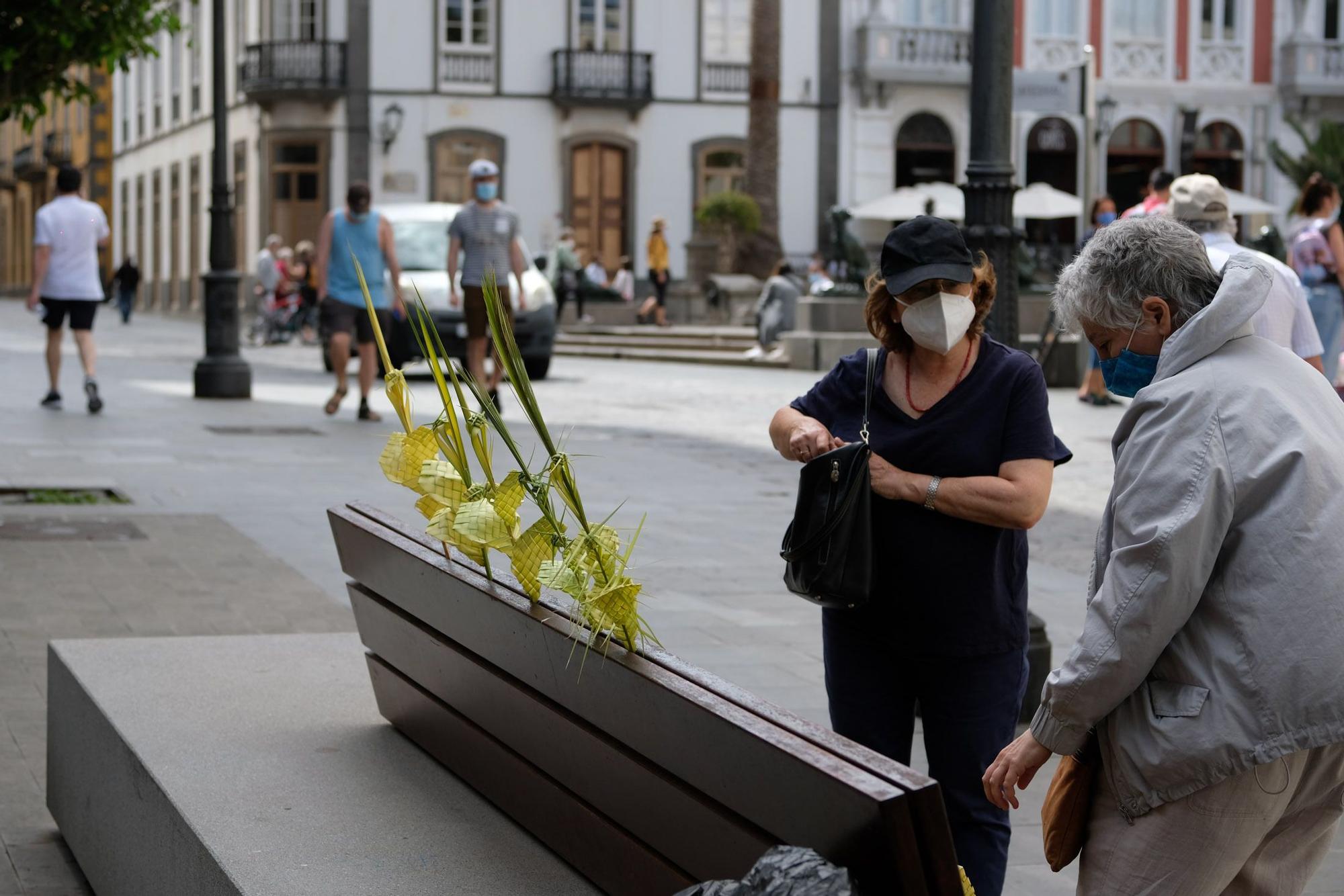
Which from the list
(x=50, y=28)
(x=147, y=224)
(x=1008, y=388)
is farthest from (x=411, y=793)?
(x=147, y=224)

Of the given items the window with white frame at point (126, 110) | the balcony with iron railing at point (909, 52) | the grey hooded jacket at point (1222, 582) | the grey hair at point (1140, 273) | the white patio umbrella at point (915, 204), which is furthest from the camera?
the window with white frame at point (126, 110)

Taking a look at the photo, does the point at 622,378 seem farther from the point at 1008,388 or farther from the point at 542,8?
the point at 542,8

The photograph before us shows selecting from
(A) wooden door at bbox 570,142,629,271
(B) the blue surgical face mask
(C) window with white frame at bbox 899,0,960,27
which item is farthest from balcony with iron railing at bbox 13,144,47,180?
(B) the blue surgical face mask

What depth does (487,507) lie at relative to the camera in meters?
3.25

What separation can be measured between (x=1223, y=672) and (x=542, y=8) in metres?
41.3

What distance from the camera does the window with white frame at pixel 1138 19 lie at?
1713 inches

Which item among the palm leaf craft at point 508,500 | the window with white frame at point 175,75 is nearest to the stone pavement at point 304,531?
the palm leaf craft at point 508,500

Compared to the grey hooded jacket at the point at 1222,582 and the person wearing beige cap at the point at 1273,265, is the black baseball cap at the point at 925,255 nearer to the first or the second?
the grey hooded jacket at the point at 1222,582

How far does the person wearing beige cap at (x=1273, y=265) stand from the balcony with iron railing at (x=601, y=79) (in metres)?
35.3

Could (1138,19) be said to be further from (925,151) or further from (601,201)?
(601,201)

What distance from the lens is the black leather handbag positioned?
140 inches

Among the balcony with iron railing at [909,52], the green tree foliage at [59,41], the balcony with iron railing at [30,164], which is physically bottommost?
the green tree foliage at [59,41]

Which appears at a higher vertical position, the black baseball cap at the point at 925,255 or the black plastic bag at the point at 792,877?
the black baseball cap at the point at 925,255

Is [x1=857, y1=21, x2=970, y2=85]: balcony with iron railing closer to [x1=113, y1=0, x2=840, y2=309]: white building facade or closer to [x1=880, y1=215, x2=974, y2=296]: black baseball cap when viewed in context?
[x1=113, y1=0, x2=840, y2=309]: white building facade
